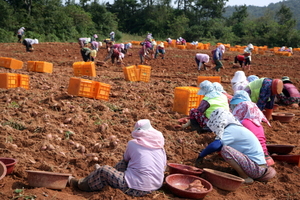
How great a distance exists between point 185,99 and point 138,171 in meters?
3.47

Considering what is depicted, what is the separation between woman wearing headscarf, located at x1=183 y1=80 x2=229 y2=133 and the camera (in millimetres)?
5336

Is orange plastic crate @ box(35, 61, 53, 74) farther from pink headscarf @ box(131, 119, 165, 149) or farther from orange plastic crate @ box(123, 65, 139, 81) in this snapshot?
pink headscarf @ box(131, 119, 165, 149)

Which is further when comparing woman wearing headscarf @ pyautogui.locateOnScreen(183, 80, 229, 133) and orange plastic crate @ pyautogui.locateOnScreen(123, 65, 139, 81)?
orange plastic crate @ pyautogui.locateOnScreen(123, 65, 139, 81)

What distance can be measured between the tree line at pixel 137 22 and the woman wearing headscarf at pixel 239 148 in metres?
24.2

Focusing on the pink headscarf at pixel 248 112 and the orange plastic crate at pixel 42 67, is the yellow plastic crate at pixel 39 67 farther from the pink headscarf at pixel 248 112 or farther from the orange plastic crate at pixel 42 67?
the pink headscarf at pixel 248 112

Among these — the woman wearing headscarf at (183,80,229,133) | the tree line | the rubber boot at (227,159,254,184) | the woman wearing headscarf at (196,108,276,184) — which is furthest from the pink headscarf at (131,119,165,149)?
the tree line

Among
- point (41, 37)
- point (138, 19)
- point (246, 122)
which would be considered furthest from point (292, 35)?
point (246, 122)

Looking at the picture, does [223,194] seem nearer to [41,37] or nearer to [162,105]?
[162,105]

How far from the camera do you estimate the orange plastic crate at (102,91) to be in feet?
22.9

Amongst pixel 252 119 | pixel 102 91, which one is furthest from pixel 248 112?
pixel 102 91

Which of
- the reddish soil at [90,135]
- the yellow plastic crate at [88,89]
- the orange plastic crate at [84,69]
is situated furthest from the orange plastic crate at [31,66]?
the yellow plastic crate at [88,89]

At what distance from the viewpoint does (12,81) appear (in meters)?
7.57

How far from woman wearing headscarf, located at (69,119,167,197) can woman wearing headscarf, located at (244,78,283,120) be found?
11.7 feet

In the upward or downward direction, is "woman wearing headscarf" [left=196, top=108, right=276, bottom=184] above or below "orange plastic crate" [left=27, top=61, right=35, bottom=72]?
below
